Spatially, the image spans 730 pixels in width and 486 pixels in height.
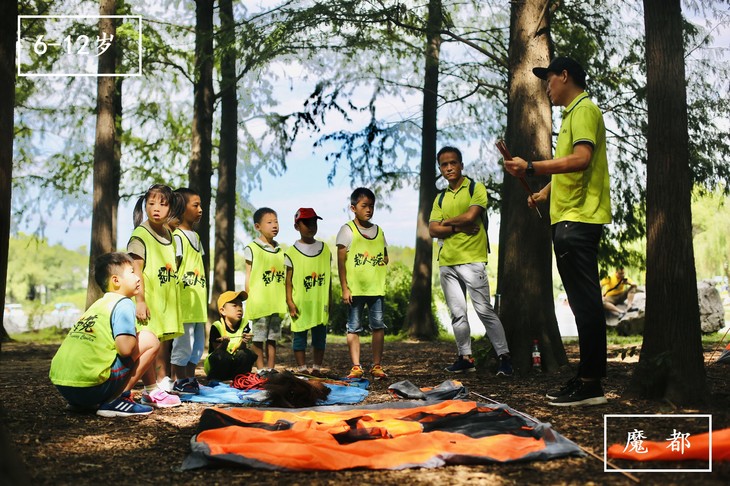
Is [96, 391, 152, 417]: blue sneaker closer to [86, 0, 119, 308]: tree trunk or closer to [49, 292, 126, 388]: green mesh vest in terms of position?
[49, 292, 126, 388]: green mesh vest

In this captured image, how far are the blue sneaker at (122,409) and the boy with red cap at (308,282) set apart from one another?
2.64m

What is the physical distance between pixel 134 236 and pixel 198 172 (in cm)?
857

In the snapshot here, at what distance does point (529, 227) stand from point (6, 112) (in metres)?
4.91

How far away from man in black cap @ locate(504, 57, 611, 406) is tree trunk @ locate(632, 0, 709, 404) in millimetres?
342

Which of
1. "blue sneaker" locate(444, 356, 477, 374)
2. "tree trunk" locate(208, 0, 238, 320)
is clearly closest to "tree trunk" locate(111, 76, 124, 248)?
"tree trunk" locate(208, 0, 238, 320)

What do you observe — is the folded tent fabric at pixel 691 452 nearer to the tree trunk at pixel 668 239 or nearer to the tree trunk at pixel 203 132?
the tree trunk at pixel 668 239

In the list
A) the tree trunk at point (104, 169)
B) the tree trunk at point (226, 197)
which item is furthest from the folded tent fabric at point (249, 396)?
the tree trunk at point (226, 197)

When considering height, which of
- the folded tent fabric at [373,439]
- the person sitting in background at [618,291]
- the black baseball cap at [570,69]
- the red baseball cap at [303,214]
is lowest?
the folded tent fabric at [373,439]

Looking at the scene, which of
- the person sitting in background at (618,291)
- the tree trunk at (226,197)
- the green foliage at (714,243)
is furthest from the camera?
the green foliage at (714,243)

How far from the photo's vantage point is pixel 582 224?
5691mm

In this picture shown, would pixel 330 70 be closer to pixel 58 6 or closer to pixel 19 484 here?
pixel 58 6

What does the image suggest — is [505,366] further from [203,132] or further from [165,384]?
[203,132]

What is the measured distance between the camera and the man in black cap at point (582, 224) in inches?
222

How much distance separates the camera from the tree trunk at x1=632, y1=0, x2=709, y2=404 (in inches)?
222
